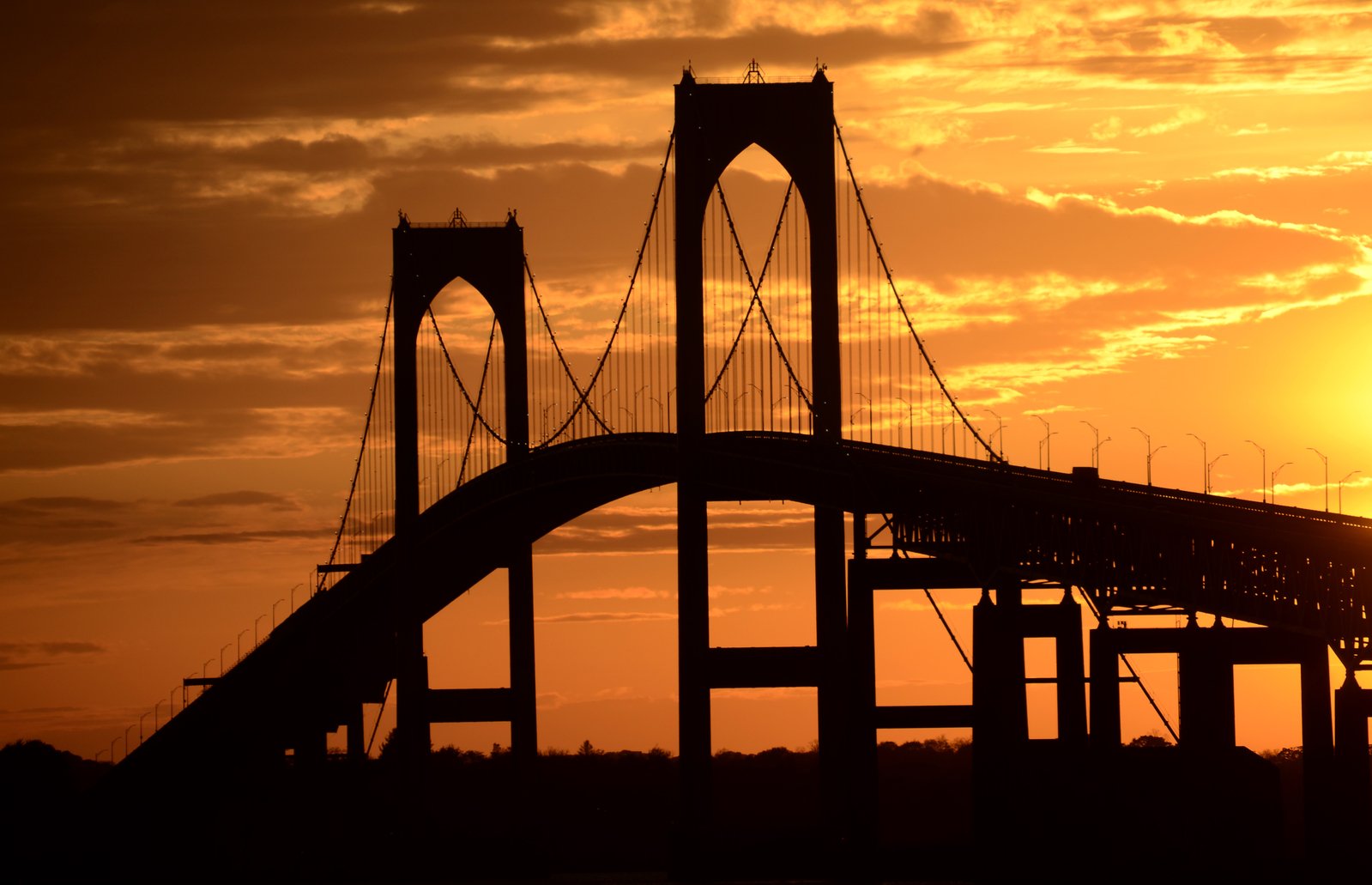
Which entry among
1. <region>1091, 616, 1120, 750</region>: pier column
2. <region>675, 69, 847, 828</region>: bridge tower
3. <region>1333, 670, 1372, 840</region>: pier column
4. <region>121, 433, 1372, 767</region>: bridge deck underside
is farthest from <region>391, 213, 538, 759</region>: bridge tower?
<region>1333, 670, 1372, 840</region>: pier column

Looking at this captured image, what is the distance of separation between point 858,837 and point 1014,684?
679cm

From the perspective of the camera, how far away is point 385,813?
342ft

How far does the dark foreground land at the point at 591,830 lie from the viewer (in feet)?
230

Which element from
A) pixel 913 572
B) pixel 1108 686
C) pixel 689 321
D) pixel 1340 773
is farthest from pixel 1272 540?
pixel 689 321

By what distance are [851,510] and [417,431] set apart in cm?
4443

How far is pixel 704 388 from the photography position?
89562mm

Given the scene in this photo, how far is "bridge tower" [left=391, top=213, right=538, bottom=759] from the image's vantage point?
109 metres

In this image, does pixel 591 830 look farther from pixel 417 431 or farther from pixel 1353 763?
pixel 1353 763

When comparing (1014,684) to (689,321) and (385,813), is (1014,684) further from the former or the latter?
(385,813)

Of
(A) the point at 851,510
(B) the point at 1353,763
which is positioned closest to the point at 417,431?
(A) the point at 851,510

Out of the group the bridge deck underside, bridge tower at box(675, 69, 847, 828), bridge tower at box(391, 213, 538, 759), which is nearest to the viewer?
the bridge deck underside

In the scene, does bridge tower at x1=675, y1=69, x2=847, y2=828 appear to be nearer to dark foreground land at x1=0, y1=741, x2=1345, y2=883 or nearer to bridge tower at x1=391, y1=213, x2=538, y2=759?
dark foreground land at x1=0, y1=741, x2=1345, y2=883

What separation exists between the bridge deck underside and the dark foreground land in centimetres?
345

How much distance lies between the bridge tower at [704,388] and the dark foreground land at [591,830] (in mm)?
3887
